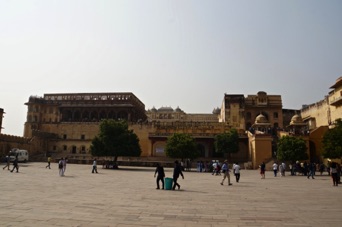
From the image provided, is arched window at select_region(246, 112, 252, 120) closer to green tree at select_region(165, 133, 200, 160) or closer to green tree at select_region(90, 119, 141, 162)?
green tree at select_region(165, 133, 200, 160)

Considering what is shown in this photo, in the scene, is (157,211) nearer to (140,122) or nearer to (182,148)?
(182,148)

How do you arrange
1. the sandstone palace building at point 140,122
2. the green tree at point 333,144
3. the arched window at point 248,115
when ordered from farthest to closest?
the arched window at point 248,115
the sandstone palace building at point 140,122
the green tree at point 333,144

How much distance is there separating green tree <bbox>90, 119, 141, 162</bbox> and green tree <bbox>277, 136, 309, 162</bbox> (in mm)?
16257

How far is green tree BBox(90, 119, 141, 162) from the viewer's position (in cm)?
3198

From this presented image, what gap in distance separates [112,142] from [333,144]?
2206 centimetres

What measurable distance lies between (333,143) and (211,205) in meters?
21.8

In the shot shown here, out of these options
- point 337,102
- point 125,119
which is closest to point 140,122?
point 125,119

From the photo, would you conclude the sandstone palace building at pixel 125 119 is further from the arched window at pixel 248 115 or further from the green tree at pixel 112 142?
the green tree at pixel 112 142

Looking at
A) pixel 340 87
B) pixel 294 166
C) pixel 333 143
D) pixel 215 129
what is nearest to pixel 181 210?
pixel 294 166

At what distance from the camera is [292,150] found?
94.3ft

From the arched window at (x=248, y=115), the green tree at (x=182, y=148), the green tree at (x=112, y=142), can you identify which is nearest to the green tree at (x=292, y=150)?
the green tree at (x=182, y=148)

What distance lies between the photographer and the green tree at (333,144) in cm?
2541

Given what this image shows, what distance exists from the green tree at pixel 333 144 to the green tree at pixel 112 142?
785 inches

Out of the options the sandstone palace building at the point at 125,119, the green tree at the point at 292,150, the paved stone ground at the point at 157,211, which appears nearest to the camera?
the paved stone ground at the point at 157,211
